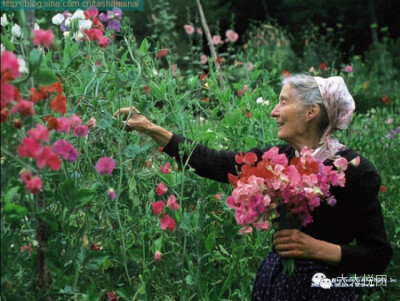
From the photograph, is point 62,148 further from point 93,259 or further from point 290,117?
point 290,117

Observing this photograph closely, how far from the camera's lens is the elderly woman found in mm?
2258

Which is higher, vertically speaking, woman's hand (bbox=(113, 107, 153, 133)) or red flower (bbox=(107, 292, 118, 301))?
woman's hand (bbox=(113, 107, 153, 133))

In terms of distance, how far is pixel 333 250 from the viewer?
225cm

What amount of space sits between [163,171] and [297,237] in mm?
513

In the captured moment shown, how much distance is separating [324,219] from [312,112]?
348mm

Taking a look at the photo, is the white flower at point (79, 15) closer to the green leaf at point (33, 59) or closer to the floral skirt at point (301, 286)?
the green leaf at point (33, 59)

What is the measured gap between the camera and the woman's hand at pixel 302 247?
2.17 metres

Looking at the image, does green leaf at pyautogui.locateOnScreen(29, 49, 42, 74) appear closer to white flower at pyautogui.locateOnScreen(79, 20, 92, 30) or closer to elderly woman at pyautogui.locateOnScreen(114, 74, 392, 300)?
elderly woman at pyautogui.locateOnScreen(114, 74, 392, 300)

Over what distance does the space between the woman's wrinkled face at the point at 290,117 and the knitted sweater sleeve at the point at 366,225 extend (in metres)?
0.23

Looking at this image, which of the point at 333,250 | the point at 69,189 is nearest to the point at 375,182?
the point at 333,250

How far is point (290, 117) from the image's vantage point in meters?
2.42

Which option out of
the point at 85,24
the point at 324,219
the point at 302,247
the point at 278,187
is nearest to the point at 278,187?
the point at 278,187

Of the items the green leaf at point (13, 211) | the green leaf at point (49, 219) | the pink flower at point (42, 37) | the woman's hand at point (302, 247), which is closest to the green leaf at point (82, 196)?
the green leaf at point (49, 219)

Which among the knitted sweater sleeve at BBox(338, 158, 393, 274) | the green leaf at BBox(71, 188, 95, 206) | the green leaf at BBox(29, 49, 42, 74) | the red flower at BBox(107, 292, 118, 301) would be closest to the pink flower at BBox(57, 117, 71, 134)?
the green leaf at BBox(29, 49, 42, 74)
